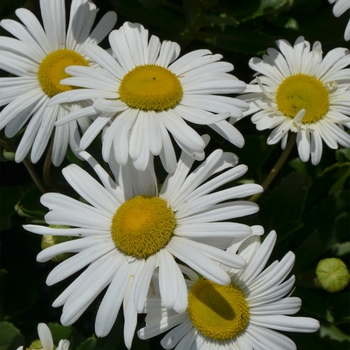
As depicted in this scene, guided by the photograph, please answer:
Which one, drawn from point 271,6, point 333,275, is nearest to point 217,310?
point 333,275

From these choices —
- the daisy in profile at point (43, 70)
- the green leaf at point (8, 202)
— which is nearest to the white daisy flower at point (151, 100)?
the daisy in profile at point (43, 70)

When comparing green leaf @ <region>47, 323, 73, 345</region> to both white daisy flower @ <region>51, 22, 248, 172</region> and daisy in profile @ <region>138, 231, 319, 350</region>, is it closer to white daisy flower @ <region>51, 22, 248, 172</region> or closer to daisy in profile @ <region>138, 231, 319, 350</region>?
daisy in profile @ <region>138, 231, 319, 350</region>

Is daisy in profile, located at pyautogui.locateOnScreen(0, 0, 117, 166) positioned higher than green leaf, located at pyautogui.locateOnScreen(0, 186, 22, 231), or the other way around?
daisy in profile, located at pyautogui.locateOnScreen(0, 0, 117, 166)

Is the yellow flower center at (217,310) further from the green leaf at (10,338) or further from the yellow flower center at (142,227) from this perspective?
the green leaf at (10,338)

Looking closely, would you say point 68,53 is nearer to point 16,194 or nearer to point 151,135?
point 151,135

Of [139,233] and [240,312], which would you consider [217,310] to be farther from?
[139,233]

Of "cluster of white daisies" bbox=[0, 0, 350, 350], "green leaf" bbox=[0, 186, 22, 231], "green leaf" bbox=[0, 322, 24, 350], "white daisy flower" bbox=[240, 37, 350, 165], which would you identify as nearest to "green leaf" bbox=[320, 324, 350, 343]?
"cluster of white daisies" bbox=[0, 0, 350, 350]

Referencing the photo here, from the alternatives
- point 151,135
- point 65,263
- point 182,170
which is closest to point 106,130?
point 151,135
